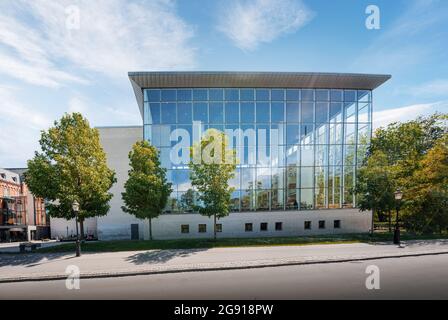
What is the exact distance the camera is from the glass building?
23609 millimetres

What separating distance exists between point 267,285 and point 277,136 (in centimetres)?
1771

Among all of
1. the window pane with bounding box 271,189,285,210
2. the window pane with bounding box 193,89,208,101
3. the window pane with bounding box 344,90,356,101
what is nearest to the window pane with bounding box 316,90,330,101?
the window pane with bounding box 344,90,356,101

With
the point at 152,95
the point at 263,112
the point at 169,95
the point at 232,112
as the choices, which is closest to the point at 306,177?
the point at 263,112

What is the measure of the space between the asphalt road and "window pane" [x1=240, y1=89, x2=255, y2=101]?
18.1 m

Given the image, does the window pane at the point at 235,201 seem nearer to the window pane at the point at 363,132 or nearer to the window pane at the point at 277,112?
the window pane at the point at 277,112

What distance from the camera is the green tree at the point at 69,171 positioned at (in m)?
16.7

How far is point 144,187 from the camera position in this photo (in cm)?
1842

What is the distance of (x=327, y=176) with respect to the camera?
987 inches

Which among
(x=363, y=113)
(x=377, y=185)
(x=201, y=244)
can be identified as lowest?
(x=201, y=244)

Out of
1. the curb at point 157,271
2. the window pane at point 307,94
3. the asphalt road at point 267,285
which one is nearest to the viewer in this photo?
the asphalt road at point 267,285

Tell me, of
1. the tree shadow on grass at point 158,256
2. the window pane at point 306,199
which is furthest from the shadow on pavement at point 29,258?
the window pane at point 306,199

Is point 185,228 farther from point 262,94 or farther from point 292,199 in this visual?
point 262,94

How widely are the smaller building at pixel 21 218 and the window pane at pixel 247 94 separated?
3713 cm
